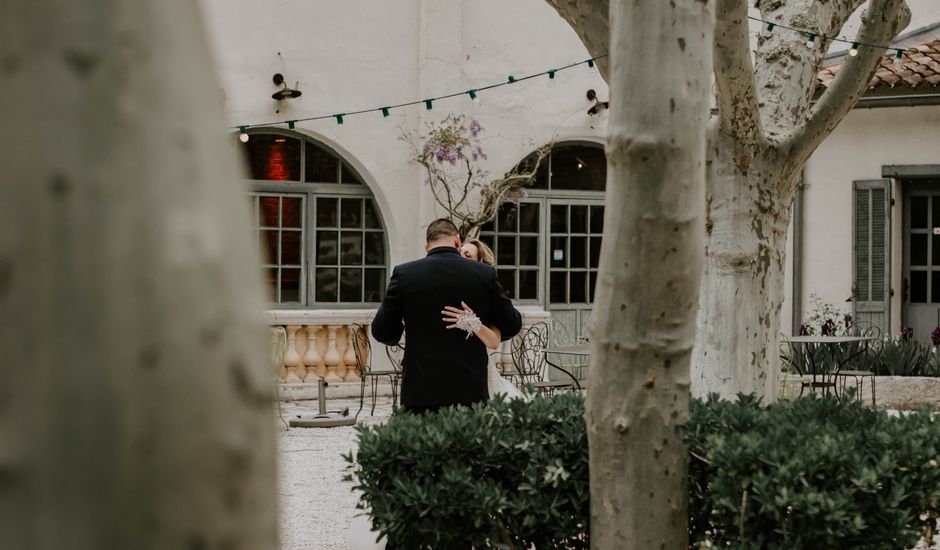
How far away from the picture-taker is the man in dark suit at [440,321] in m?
5.38

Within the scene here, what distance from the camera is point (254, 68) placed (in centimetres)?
1313

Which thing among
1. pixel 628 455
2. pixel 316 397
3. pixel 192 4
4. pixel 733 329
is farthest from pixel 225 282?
pixel 316 397

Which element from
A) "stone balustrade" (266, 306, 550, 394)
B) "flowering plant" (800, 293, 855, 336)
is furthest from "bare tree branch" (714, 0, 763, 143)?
"flowering plant" (800, 293, 855, 336)

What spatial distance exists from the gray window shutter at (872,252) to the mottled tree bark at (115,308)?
1433cm

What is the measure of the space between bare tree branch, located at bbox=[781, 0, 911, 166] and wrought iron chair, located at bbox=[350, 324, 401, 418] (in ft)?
19.7

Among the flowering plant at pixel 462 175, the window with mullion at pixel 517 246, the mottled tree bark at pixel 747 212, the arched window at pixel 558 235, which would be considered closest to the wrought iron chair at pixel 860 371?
the arched window at pixel 558 235

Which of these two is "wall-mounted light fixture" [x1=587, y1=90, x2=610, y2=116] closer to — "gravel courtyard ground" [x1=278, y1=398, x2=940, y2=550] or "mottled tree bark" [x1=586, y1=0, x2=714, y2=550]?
"gravel courtyard ground" [x1=278, y1=398, x2=940, y2=550]

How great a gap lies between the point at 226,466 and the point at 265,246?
1275 centimetres

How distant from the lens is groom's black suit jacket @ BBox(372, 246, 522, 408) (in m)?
5.38

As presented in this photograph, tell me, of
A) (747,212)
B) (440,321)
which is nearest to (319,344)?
(440,321)

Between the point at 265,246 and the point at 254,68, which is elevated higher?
the point at 254,68

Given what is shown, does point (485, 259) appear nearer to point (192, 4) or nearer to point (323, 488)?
point (323, 488)

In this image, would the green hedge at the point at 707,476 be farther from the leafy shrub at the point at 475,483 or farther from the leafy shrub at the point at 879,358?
the leafy shrub at the point at 879,358

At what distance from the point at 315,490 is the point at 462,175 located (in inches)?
258
